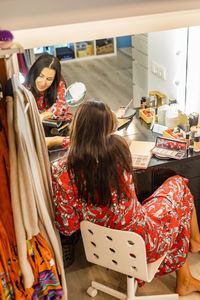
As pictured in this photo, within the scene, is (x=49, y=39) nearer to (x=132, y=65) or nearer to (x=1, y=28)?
(x=1, y=28)

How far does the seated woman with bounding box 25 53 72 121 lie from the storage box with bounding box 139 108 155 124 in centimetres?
50

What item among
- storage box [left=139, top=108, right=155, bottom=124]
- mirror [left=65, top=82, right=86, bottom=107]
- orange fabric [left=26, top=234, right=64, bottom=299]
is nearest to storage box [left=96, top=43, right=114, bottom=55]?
mirror [left=65, top=82, right=86, bottom=107]

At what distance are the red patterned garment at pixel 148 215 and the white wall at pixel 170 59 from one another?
0.71 m

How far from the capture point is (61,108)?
7.77 feet

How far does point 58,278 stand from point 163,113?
1310 mm

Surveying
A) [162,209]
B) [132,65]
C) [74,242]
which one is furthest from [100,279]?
[132,65]

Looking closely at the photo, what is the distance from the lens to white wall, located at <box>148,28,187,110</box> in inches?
98.1

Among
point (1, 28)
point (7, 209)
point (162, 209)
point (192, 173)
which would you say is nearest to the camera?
point (1, 28)

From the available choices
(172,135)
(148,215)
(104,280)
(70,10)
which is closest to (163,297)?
(104,280)

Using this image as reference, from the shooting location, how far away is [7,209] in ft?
4.55

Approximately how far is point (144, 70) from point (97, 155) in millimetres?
1192

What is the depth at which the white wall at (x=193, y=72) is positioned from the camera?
2.44 meters

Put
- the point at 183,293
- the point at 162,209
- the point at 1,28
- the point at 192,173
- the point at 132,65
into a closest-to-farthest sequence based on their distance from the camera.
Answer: the point at 1,28, the point at 162,209, the point at 183,293, the point at 192,173, the point at 132,65

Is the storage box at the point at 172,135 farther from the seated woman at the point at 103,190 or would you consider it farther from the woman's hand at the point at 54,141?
the woman's hand at the point at 54,141
